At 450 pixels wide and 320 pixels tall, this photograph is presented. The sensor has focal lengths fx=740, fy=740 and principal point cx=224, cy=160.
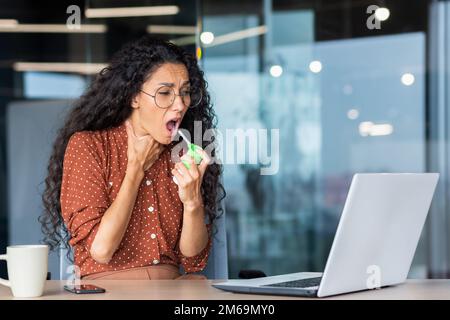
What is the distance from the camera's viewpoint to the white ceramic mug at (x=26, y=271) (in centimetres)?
127

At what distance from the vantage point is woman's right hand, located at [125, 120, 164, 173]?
5.94ft

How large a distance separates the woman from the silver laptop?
0.46 m

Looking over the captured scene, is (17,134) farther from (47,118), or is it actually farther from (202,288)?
(202,288)

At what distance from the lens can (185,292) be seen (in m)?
1.33

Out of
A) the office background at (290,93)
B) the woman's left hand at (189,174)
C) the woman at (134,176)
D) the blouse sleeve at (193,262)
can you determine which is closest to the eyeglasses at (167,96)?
the woman at (134,176)

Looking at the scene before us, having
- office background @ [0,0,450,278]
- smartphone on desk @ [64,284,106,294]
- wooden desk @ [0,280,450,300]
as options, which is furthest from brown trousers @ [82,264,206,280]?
office background @ [0,0,450,278]

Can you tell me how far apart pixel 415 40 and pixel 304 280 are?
9.86 feet

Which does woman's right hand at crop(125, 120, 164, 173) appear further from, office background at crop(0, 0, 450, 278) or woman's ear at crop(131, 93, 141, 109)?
office background at crop(0, 0, 450, 278)

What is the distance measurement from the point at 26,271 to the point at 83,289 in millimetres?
108

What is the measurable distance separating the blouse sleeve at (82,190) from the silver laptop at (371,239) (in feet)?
1.57

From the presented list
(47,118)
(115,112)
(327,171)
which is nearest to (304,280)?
(115,112)

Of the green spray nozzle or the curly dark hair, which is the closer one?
the green spray nozzle

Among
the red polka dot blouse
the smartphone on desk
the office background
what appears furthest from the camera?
the office background

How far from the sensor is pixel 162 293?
131 cm
